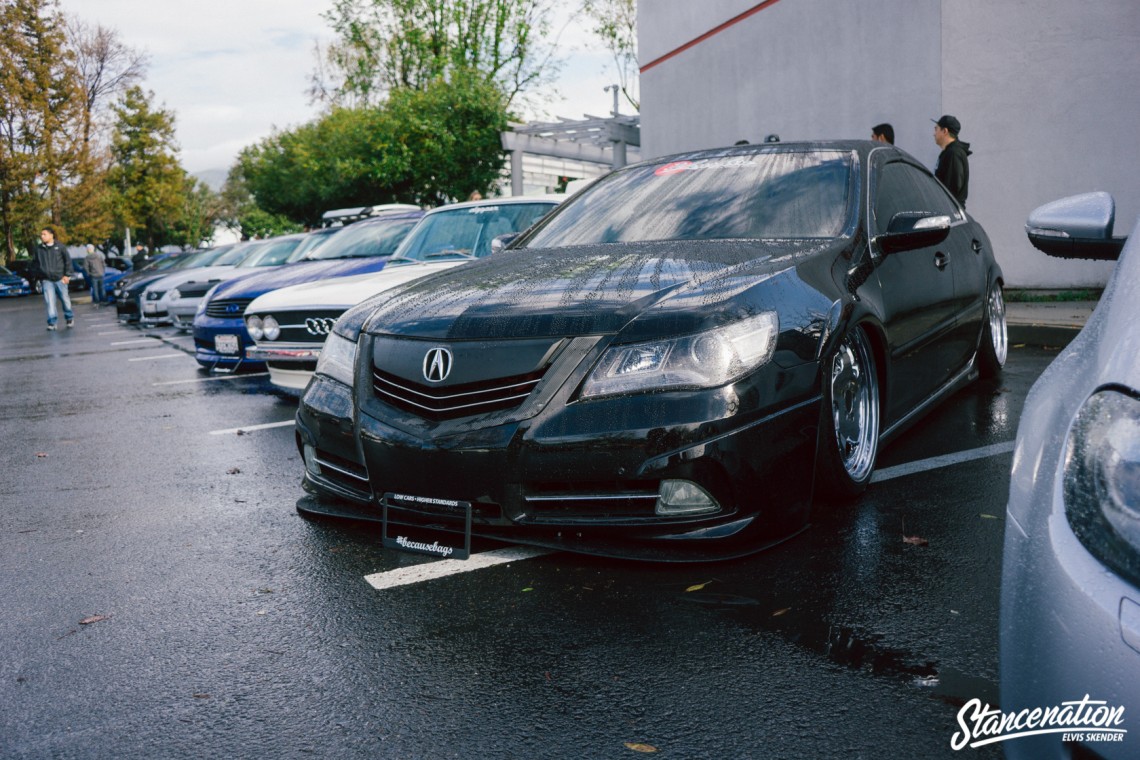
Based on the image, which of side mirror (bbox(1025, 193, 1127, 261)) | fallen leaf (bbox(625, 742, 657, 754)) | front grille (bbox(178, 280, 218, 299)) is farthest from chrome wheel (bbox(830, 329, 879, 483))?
front grille (bbox(178, 280, 218, 299))

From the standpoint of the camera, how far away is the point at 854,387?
4215 mm

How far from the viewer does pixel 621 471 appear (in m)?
3.22

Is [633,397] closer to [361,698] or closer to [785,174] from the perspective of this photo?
[361,698]

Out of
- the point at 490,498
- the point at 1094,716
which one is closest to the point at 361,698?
the point at 490,498

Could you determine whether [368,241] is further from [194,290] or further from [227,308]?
[194,290]

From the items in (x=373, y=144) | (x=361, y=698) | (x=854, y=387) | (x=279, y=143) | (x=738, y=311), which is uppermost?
(x=279, y=143)

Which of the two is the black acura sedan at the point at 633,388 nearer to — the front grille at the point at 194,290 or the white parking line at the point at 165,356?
the white parking line at the point at 165,356

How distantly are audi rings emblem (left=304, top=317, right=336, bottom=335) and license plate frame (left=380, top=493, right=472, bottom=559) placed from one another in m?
4.12

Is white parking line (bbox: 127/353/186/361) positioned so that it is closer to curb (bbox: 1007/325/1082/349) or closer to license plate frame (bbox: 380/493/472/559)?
curb (bbox: 1007/325/1082/349)

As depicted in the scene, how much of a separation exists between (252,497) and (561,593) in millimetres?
2197

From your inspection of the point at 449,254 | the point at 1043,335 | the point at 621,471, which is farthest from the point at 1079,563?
the point at 1043,335

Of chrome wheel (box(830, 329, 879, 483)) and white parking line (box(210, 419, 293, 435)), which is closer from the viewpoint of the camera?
chrome wheel (box(830, 329, 879, 483))

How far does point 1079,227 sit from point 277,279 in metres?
8.25

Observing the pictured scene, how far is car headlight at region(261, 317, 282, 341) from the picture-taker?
7.85 m
